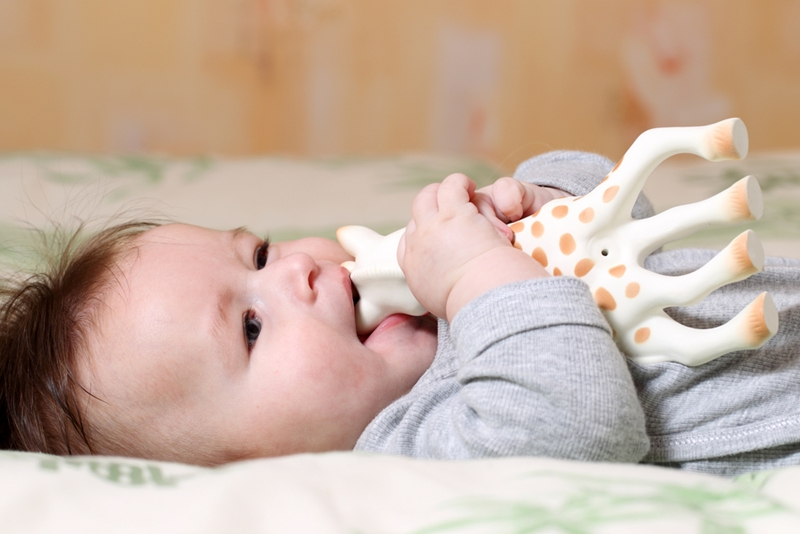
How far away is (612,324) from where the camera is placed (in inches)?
25.4

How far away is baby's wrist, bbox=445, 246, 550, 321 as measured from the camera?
2.12ft

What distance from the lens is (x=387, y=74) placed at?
7.31ft

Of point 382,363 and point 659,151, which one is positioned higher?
point 659,151

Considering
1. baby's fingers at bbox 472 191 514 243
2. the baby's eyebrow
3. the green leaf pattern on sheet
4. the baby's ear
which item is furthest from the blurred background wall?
the green leaf pattern on sheet

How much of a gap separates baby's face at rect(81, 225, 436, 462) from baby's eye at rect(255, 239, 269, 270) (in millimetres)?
69

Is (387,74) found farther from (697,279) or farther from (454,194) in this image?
(697,279)

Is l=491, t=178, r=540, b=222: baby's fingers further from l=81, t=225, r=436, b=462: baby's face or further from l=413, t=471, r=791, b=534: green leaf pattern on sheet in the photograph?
l=413, t=471, r=791, b=534: green leaf pattern on sheet

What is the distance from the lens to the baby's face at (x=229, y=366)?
2.39ft

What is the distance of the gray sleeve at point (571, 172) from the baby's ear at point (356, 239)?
22 cm

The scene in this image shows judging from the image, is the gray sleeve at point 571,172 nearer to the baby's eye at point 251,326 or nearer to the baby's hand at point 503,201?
the baby's hand at point 503,201

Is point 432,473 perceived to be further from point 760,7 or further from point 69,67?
point 760,7

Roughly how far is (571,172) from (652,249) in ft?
1.04

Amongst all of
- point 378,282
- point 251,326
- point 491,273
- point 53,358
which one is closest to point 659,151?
point 491,273

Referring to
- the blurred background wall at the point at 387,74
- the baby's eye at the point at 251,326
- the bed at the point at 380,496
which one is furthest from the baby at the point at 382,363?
the blurred background wall at the point at 387,74
